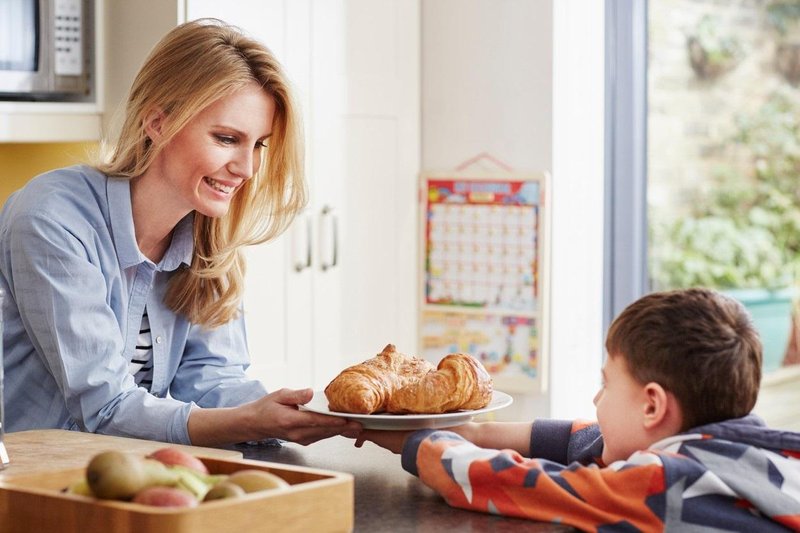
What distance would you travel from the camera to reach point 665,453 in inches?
49.6

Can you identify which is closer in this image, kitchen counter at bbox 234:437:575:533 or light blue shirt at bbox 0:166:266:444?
kitchen counter at bbox 234:437:575:533

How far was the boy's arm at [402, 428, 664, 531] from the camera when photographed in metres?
1.23

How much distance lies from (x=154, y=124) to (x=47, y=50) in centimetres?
103

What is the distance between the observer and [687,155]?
370 cm

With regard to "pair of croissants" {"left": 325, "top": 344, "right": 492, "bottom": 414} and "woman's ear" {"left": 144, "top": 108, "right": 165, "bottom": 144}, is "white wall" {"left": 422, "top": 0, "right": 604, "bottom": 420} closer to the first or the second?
"woman's ear" {"left": 144, "top": 108, "right": 165, "bottom": 144}

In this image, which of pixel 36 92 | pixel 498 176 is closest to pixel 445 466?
pixel 36 92

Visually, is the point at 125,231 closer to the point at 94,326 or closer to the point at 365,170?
the point at 94,326

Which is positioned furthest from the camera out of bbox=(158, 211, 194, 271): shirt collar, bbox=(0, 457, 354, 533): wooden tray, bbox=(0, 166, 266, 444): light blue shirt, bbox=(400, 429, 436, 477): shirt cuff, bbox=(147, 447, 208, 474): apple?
bbox=(158, 211, 194, 271): shirt collar

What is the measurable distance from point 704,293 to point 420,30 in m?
2.46

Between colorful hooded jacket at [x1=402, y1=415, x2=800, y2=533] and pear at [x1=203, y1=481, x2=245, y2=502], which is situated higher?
pear at [x1=203, y1=481, x2=245, y2=502]

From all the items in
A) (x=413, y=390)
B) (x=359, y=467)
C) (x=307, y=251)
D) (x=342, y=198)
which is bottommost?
(x=359, y=467)

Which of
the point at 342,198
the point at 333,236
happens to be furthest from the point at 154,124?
the point at 342,198

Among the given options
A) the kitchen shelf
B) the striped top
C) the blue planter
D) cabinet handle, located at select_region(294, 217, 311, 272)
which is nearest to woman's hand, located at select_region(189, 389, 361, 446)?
the striped top

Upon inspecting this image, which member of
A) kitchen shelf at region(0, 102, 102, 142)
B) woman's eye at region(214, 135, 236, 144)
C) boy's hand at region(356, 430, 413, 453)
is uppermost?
kitchen shelf at region(0, 102, 102, 142)
